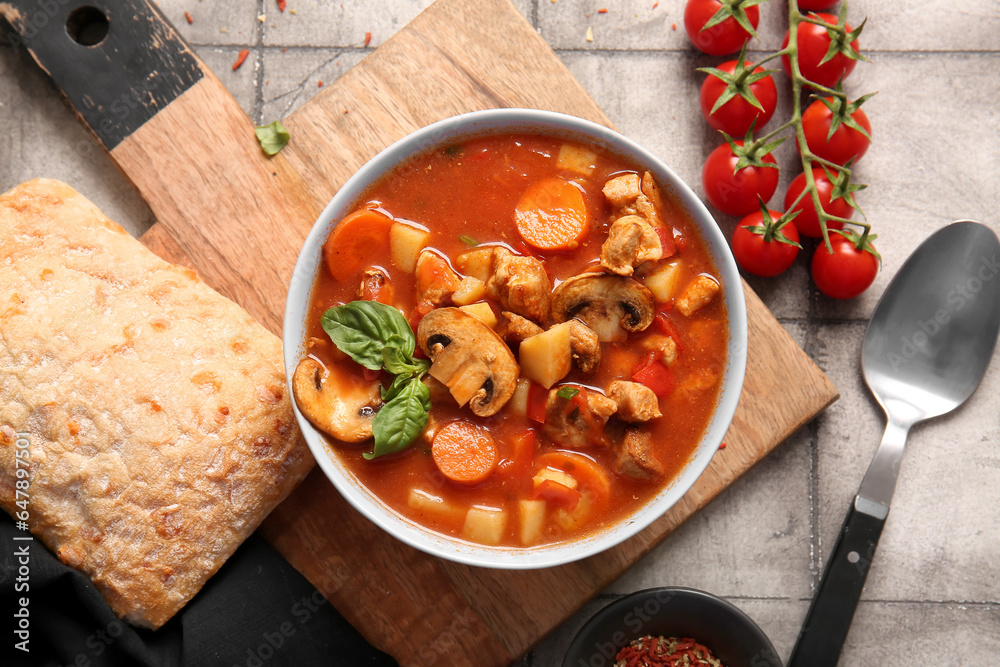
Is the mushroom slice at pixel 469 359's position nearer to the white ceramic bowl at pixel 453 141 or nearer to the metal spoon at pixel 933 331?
the white ceramic bowl at pixel 453 141

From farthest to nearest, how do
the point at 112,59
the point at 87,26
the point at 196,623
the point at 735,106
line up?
1. the point at 735,106
2. the point at 87,26
3. the point at 112,59
4. the point at 196,623

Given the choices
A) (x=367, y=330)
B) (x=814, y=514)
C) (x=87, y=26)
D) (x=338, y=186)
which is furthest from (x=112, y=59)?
(x=814, y=514)

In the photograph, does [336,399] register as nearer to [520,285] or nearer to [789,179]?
[520,285]

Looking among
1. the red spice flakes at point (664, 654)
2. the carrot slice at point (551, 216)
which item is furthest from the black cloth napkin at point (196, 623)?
the carrot slice at point (551, 216)

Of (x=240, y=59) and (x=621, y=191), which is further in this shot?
(x=240, y=59)

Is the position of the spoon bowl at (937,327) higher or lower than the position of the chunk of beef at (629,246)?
lower

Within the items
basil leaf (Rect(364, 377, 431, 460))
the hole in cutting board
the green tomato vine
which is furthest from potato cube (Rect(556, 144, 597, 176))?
the hole in cutting board

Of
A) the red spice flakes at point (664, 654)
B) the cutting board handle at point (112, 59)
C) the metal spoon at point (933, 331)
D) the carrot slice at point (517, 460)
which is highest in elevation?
the cutting board handle at point (112, 59)
